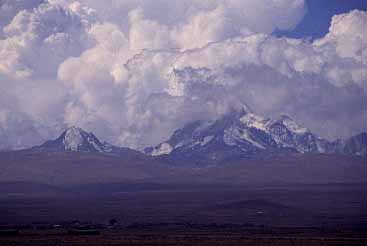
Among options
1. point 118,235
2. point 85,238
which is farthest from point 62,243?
point 118,235

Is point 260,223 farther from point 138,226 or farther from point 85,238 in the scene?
point 85,238

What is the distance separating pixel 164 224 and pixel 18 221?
103ft

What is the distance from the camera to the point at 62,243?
119250 mm

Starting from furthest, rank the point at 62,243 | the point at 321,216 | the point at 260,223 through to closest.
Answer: the point at 321,216 < the point at 260,223 < the point at 62,243

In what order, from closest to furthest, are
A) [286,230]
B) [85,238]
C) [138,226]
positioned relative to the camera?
[85,238], [286,230], [138,226]

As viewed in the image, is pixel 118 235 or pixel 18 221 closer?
pixel 118 235

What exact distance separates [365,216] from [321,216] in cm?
1252

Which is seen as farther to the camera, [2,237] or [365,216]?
[365,216]

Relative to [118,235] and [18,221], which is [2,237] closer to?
[118,235]

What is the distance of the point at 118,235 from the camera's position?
137125 millimetres

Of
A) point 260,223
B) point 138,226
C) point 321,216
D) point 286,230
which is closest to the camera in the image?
point 286,230

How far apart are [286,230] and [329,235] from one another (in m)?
16.3

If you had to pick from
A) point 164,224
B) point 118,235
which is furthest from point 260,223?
point 118,235

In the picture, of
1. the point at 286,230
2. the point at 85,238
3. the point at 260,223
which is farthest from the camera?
the point at 260,223
